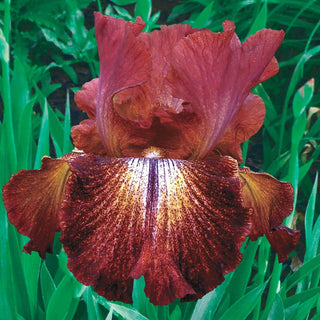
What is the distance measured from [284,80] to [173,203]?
1.15m

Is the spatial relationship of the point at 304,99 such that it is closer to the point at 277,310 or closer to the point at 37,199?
the point at 277,310

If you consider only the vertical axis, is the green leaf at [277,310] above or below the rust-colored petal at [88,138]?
below

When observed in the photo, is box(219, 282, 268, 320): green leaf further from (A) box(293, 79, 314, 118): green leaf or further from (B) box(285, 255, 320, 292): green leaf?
(A) box(293, 79, 314, 118): green leaf

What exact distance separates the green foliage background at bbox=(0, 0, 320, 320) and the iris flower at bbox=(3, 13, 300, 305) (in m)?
0.15

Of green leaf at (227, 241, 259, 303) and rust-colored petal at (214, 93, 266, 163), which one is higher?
rust-colored petal at (214, 93, 266, 163)

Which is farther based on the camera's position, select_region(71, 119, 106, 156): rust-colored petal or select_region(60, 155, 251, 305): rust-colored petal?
select_region(71, 119, 106, 156): rust-colored petal

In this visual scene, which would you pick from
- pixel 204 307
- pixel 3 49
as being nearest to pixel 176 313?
pixel 204 307

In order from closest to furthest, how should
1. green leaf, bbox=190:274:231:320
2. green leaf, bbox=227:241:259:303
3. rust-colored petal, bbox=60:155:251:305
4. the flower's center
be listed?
rust-colored petal, bbox=60:155:251:305
the flower's center
green leaf, bbox=190:274:231:320
green leaf, bbox=227:241:259:303

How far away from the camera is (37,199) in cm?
49

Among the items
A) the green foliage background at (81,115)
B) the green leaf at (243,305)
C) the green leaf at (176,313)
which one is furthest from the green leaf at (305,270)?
the green leaf at (176,313)

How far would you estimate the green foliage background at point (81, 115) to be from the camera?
24.7 inches

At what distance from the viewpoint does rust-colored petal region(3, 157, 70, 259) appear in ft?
1.57

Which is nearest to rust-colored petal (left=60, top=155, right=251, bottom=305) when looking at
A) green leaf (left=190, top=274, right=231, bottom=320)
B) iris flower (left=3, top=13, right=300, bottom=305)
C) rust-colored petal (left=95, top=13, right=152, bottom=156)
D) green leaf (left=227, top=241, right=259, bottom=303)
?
iris flower (left=3, top=13, right=300, bottom=305)

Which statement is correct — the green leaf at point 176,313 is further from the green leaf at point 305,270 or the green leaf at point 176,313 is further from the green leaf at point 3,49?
the green leaf at point 3,49
